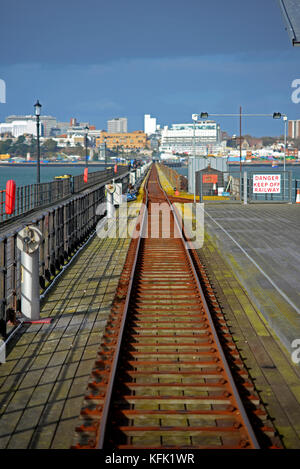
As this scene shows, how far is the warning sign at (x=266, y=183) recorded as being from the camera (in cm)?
3158

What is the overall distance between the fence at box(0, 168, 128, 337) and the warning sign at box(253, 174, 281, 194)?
13086 millimetres

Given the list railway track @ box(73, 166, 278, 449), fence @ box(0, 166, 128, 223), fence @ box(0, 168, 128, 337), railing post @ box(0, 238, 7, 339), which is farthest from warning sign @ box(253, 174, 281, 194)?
railing post @ box(0, 238, 7, 339)

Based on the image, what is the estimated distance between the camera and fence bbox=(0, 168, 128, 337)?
368 inches

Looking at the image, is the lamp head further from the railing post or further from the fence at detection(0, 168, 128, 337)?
the railing post

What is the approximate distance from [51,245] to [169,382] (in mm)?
7842

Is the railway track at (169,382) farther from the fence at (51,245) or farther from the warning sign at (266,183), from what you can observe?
the warning sign at (266,183)

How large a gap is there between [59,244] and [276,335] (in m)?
7.50

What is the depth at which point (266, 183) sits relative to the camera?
104ft

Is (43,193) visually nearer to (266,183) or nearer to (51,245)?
(266,183)

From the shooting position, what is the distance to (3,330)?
881 cm

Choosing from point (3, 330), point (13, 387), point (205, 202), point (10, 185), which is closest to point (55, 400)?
point (13, 387)

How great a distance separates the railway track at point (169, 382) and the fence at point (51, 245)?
187cm

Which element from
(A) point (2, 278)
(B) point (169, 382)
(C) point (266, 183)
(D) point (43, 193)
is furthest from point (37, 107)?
(B) point (169, 382)
